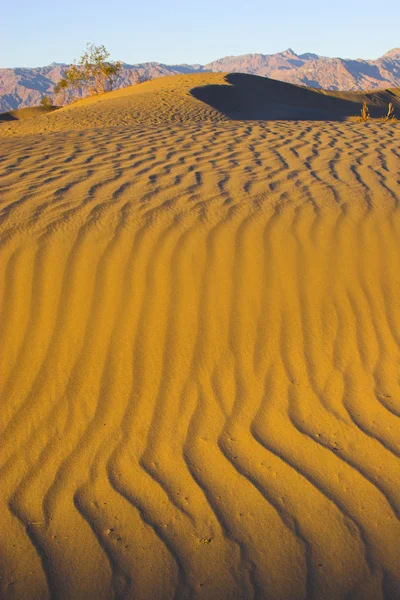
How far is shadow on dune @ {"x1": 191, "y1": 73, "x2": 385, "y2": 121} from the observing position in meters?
18.2

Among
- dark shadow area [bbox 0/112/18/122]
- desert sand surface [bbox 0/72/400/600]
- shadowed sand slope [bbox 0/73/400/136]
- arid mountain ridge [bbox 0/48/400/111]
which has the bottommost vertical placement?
desert sand surface [bbox 0/72/400/600]

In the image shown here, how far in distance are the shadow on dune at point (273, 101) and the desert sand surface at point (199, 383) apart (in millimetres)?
11874

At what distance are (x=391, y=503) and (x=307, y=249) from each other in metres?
2.13

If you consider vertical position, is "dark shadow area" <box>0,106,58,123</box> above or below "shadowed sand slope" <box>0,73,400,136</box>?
above

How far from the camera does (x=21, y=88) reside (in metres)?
119

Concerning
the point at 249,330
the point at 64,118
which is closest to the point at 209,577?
the point at 249,330

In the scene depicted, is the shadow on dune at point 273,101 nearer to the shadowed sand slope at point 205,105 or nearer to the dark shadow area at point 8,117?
the shadowed sand slope at point 205,105

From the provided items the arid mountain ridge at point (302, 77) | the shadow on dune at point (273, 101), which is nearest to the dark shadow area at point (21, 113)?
the shadow on dune at point (273, 101)

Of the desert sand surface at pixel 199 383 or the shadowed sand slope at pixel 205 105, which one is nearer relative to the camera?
the desert sand surface at pixel 199 383

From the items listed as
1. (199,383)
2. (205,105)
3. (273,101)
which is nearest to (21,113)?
(273,101)

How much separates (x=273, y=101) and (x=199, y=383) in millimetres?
20349

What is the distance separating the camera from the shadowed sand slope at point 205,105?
13180mm

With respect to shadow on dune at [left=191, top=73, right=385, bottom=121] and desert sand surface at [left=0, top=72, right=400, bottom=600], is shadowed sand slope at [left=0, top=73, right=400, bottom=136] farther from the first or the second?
desert sand surface at [left=0, top=72, right=400, bottom=600]

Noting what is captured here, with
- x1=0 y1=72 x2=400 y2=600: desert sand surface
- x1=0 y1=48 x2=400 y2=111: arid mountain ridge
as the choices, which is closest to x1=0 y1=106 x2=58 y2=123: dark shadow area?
x1=0 y1=72 x2=400 y2=600: desert sand surface
